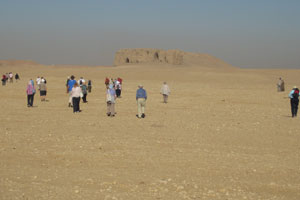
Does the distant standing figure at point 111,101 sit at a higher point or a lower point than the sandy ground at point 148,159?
higher

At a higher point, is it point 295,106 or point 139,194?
point 295,106

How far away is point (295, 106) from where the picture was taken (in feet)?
54.9

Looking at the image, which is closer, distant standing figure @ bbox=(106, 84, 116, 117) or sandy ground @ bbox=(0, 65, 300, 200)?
sandy ground @ bbox=(0, 65, 300, 200)

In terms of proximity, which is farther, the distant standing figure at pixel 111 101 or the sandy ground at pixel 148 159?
the distant standing figure at pixel 111 101

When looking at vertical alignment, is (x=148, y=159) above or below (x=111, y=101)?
below

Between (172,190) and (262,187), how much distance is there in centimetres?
159

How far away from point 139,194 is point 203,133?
6269 mm

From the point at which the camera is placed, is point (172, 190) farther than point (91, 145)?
No

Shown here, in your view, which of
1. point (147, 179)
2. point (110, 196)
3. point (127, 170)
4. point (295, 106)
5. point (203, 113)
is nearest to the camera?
point (110, 196)

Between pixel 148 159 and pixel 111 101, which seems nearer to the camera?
pixel 148 159

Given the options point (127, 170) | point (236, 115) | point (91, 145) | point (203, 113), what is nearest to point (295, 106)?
point (236, 115)

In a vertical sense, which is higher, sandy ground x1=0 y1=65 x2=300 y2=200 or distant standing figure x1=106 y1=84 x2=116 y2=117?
distant standing figure x1=106 y1=84 x2=116 y2=117

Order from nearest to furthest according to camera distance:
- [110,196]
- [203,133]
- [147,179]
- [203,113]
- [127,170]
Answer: [110,196], [147,179], [127,170], [203,133], [203,113]

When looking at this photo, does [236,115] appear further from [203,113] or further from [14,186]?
[14,186]
